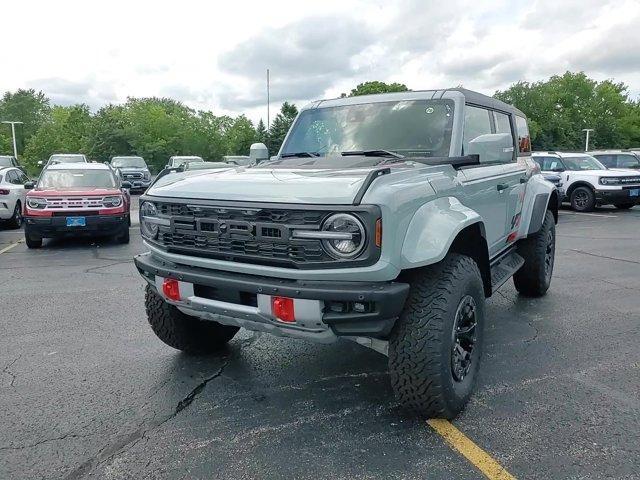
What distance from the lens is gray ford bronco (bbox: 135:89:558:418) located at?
8.92 feet

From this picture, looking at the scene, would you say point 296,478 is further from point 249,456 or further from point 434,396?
point 434,396

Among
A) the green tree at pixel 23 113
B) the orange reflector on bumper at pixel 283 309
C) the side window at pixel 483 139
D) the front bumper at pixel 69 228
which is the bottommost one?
the front bumper at pixel 69 228

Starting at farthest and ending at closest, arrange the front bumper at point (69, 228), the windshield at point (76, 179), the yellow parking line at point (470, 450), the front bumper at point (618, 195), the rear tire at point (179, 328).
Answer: the front bumper at point (618, 195) < the windshield at point (76, 179) < the front bumper at point (69, 228) < the rear tire at point (179, 328) < the yellow parking line at point (470, 450)

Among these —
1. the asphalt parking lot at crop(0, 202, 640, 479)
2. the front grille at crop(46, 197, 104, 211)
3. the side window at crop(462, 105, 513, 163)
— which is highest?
the side window at crop(462, 105, 513, 163)

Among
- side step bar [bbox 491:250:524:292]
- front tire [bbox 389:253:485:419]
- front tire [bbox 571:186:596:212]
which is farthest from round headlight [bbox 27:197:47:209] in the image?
front tire [bbox 571:186:596:212]

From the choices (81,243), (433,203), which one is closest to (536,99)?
(81,243)

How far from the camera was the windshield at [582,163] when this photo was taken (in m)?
16.1

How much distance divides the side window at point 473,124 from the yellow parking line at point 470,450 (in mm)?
1944

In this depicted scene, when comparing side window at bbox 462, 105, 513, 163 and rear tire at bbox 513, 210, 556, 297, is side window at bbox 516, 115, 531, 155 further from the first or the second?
side window at bbox 462, 105, 513, 163

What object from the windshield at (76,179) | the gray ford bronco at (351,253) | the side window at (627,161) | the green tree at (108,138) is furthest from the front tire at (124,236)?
the green tree at (108,138)

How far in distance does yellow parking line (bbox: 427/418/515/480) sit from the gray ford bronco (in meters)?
0.07

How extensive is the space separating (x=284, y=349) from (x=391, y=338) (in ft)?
5.05

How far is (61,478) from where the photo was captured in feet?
8.53

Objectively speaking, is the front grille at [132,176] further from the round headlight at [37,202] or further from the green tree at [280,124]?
the green tree at [280,124]
